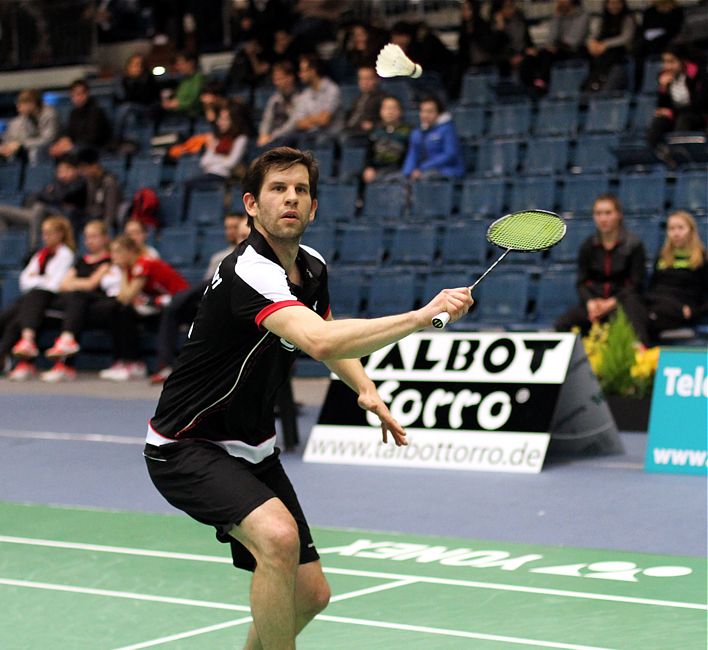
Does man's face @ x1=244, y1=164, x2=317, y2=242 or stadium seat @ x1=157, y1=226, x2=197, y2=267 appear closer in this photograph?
man's face @ x1=244, y1=164, x2=317, y2=242

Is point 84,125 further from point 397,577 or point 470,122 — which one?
point 397,577

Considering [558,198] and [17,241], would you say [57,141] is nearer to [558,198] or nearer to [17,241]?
[17,241]

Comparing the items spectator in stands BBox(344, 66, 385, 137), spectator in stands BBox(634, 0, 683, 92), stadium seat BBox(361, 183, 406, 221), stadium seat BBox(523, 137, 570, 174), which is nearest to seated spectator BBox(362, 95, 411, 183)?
stadium seat BBox(361, 183, 406, 221)

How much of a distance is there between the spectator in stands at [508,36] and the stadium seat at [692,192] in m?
3.39

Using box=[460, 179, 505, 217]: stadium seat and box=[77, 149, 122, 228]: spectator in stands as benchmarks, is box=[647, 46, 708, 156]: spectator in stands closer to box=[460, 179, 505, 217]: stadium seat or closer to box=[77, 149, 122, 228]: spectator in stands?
box=[460, 179, 505, 217]: stadium seat

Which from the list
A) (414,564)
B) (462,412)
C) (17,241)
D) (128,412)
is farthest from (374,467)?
(17,241)

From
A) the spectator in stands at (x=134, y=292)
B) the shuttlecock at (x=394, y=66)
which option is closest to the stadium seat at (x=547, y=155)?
the spectator in stands at (x=134, y=292)

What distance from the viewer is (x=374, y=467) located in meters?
8.45

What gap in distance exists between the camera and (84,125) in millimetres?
16500

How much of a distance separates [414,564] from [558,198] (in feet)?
23.2

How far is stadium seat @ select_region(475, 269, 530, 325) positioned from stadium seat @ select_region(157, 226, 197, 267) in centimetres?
351

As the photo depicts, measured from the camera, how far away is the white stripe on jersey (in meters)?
3.62

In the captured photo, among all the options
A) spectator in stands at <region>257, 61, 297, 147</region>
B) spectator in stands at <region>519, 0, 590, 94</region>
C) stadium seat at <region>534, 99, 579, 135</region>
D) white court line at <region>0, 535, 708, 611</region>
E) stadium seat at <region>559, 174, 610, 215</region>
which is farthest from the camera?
spectator in stands at <region>257, 61, 297, 147</region>

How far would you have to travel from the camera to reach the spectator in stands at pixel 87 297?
1307cm
